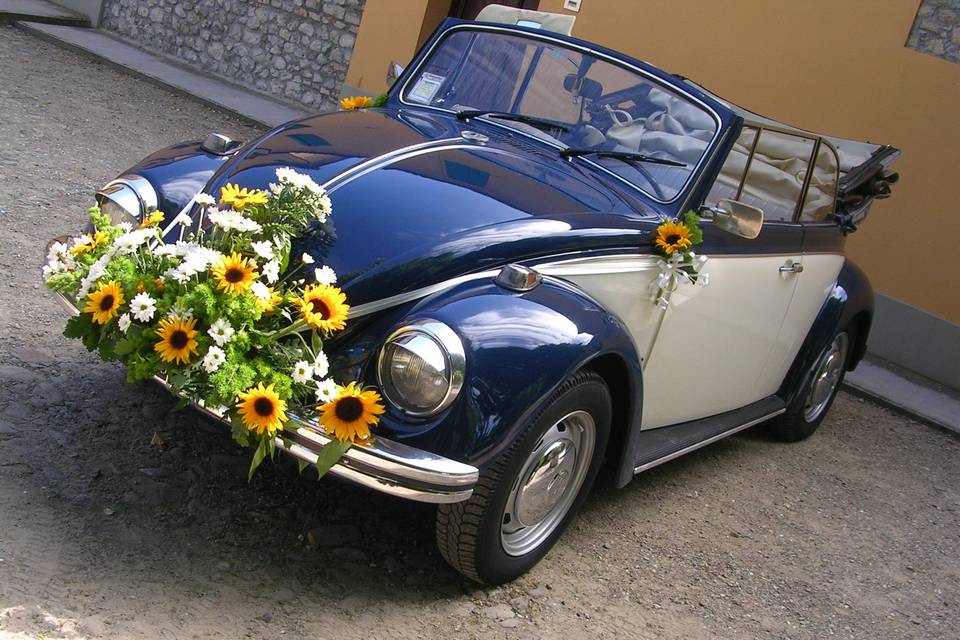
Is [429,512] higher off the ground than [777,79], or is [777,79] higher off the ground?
[777,79]

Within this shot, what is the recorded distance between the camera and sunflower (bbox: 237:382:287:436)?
9.47 ft

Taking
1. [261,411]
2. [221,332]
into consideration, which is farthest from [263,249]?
[261,411]

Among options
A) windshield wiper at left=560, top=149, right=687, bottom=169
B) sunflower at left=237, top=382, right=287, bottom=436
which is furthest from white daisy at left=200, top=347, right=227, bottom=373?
windshield wiper at left=560, top=149, right=687, bottom=169

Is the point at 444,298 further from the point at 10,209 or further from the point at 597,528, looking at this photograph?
the point at 10,209

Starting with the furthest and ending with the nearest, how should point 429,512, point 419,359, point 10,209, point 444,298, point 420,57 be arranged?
point 10,209 < point 420,57 < point 429,512 < point 444,298 < point 419,359

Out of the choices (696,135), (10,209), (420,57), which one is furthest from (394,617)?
(10,209)

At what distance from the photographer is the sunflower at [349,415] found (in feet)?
9.54

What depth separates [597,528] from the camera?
4.21m

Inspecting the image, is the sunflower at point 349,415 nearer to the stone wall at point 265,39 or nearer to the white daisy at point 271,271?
the white daisy at point 271,271

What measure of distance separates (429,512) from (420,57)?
2149mm

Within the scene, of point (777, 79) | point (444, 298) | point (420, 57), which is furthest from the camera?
point (777, 79)

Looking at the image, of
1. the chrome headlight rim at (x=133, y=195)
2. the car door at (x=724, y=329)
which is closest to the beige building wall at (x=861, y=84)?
the car door at (x=724, y=329)

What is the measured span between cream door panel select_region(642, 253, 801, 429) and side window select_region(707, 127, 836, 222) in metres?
0.27

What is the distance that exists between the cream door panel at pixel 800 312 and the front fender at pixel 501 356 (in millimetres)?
1883
